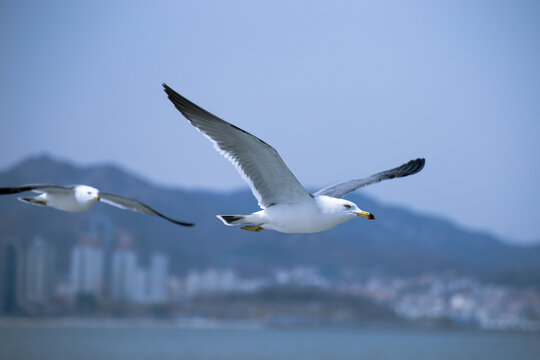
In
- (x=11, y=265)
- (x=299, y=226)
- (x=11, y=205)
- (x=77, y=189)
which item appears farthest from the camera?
(x=11, y=205)

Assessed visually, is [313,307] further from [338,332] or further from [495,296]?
[495,296]

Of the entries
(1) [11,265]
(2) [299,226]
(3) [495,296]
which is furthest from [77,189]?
(1) [11,265]

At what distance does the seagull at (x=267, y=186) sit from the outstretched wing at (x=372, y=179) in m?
0.88

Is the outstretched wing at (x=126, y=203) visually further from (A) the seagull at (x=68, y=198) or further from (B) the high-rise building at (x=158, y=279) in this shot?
(B) the high-rise building at (x=158, y=279)

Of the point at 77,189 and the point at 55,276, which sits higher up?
the point at 55,276

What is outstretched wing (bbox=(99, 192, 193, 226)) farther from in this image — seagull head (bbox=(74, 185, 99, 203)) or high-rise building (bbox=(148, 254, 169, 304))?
high-rise building (bbox=(148, 254, 169, 304))

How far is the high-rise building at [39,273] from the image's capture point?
97.8 m

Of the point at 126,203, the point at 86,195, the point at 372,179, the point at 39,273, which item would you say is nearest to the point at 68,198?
the point at 86,195

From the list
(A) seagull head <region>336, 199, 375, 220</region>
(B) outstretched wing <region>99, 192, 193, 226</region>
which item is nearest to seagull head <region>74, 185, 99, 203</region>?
(B) outstretched wing <region>99, 192, 193, 226</region>

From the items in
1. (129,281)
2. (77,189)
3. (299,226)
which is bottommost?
(299,226)

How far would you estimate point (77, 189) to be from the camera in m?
9.26

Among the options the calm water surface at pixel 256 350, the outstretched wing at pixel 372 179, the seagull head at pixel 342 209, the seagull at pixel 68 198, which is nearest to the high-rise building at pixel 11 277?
the calm water surface at pixel 256 350

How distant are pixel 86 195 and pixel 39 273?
9472 cm

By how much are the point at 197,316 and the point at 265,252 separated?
15.9 m
